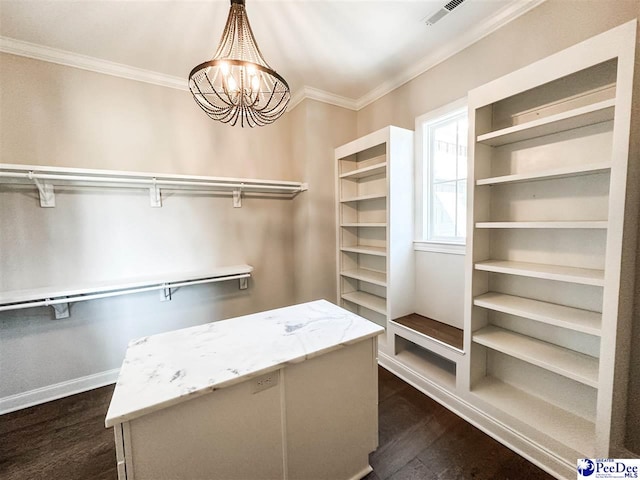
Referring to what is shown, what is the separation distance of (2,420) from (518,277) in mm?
3958

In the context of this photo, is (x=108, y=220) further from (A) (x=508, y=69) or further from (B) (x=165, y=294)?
(A) (x=508, y=69)

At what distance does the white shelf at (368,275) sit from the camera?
2.56m

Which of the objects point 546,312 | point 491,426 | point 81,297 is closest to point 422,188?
point 546,312

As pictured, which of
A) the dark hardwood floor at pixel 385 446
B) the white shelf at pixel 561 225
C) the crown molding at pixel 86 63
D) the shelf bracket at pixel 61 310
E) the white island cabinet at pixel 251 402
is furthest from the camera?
the shelf bracket at pixel 61 310

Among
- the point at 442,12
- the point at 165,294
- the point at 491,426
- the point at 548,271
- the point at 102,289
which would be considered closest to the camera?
the point at 548,271

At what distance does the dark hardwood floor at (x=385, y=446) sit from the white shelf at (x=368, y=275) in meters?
0.96

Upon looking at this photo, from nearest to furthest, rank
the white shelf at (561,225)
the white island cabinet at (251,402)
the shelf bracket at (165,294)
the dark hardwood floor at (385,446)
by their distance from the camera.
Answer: the white island cabinet at (251,402), the white shelf at (561,225), the dark hardwood floor at (385,446), the shelf bracket at (165,294)

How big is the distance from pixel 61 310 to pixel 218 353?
193 centimetres

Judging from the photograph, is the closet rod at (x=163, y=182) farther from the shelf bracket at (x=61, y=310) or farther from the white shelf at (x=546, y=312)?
the white shelf at (x=546, y=312)

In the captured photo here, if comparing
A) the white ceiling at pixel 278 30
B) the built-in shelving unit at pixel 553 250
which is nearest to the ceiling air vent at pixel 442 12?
the white ceiling at pixel 278 30

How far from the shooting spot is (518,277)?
180 cm

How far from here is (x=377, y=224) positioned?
2.48 meters

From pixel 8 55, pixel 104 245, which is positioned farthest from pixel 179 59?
pixel 104 245

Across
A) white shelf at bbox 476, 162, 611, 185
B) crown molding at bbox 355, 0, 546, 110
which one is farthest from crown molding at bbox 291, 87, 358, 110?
white shelf at bbox 476, 162, 611, 185
